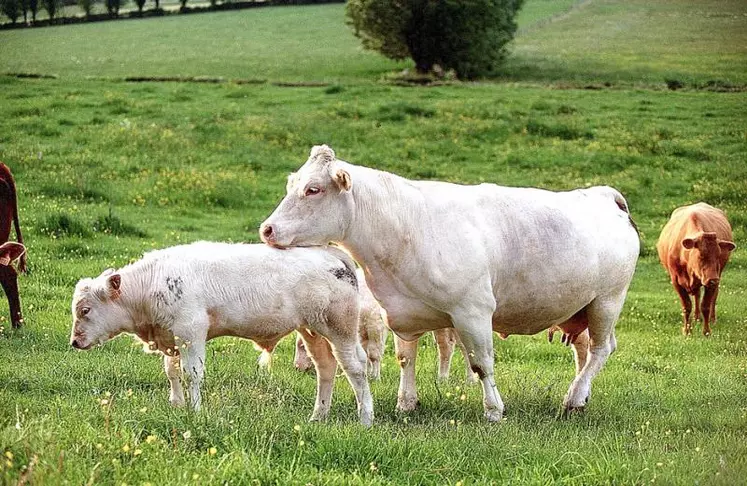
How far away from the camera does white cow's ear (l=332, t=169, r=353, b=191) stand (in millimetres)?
8094

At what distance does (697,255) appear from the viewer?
14914mm

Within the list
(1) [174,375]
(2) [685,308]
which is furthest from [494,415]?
(2) [685,308]

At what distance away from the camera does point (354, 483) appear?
6.00 metres

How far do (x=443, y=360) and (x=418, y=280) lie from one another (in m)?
2.39

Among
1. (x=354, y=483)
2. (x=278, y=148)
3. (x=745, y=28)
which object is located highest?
(x=745, y=28)

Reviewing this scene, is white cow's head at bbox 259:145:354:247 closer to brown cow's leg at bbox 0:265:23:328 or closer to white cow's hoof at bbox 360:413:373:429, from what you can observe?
white cow's hoof at bbox 360:413:373:429

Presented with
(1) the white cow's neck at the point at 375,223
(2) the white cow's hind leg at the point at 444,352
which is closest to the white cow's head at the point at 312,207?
(1) the white cow's neck at the point at 375,223

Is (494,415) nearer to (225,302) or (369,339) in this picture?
(225,302)

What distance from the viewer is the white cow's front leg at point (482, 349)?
8.42 meters

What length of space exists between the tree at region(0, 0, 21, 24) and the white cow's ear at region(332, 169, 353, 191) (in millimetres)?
10401

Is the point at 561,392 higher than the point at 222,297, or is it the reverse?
the point at 222,297

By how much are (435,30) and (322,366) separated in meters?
35.9

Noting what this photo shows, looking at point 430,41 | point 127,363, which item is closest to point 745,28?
point 127,363

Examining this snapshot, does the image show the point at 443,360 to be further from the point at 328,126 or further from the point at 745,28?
the point at 328,126
